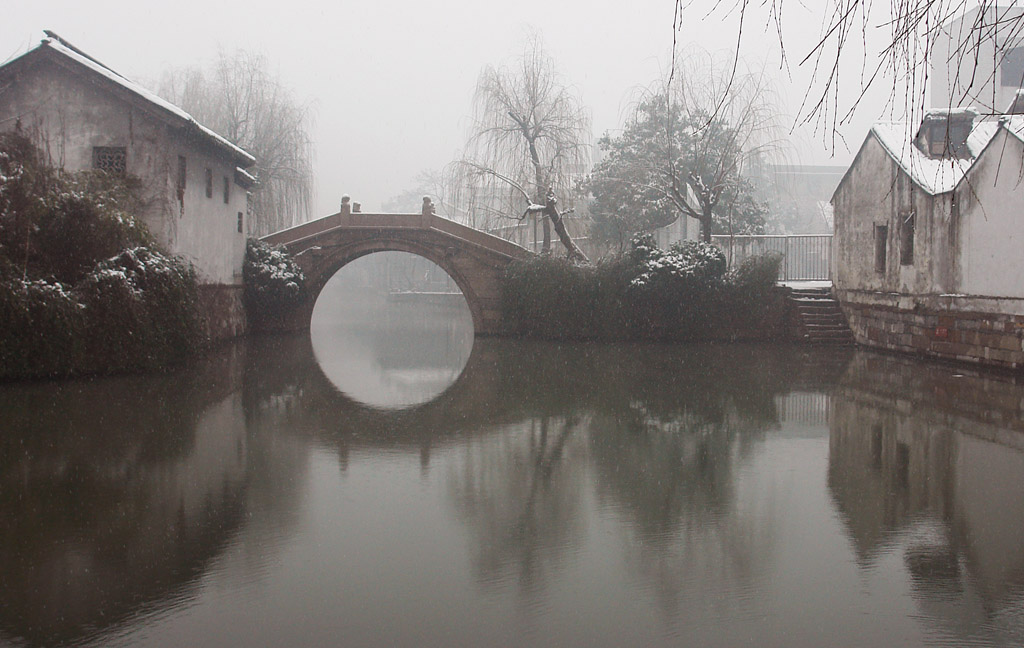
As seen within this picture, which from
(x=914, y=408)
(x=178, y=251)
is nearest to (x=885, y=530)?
(x=914, y=408)

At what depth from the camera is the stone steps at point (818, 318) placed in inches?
771

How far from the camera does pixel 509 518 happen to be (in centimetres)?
562

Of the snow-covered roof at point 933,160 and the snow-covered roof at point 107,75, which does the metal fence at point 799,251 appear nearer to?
the snow-covered roof at point 933,160

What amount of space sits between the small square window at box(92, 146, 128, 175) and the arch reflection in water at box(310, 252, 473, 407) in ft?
16.3

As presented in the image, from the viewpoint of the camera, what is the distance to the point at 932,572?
460cm

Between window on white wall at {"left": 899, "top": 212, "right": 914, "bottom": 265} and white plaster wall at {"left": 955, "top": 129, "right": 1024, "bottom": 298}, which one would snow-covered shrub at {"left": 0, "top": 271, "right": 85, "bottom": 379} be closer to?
white plaster wall at {"left": 955, "top": 129, "right": 1024, "bottom": 298}

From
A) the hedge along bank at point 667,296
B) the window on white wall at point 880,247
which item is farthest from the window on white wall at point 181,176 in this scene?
the window on white wall at point 880,247

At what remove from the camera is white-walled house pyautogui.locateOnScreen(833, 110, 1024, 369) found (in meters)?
13.8

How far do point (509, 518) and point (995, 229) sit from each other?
11913 millimetres

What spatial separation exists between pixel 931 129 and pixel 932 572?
1523 cm

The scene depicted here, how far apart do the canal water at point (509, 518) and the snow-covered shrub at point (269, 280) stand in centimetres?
1086

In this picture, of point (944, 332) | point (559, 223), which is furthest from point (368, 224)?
point (944, 332)

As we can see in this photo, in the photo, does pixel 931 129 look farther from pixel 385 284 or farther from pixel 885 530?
pixel 385 284

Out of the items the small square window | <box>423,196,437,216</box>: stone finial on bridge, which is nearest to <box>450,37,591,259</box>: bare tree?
<box>423,196,437,216</box>: stone finial on bridge
